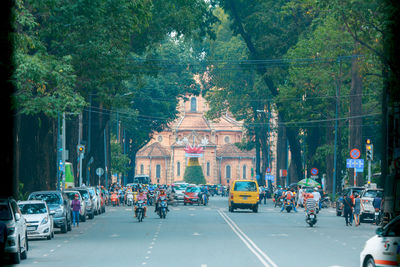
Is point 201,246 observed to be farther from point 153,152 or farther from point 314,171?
point 153,152

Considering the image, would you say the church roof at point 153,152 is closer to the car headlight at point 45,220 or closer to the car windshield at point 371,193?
the car windshield at point 371,193

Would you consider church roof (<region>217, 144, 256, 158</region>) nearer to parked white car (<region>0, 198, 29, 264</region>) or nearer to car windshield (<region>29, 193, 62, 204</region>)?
car windshield (<region>29, 193, 62, 204</region>)

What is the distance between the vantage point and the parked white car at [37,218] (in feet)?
93.1

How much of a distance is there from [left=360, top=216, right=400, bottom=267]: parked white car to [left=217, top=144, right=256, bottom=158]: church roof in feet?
518

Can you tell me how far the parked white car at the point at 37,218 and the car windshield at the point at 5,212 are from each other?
22.0 feet

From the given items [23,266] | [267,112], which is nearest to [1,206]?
[23,266]

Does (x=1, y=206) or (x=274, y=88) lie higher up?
(x=274, y=88)

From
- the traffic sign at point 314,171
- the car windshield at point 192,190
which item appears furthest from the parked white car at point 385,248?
the car windshield at point 192,190

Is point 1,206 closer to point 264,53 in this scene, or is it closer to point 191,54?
point 264,53

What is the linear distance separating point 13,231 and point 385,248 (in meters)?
9.85

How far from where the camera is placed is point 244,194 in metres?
52.2

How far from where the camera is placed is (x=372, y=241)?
15.6 meters

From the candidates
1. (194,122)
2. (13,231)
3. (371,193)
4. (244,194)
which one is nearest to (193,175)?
(194,122)

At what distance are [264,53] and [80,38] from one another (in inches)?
1081
